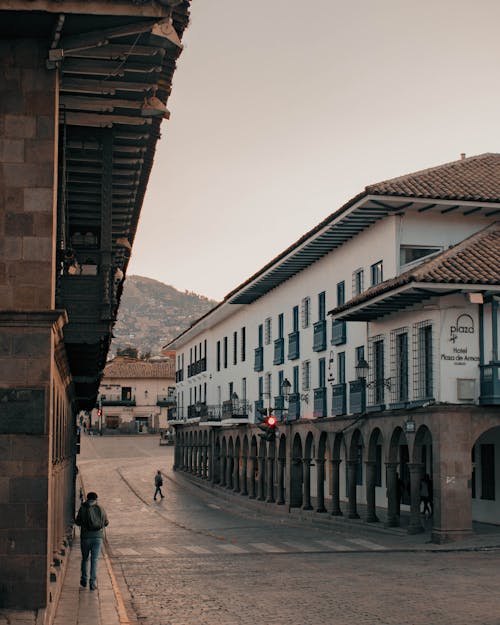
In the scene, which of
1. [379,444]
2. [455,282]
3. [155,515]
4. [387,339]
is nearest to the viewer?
[455,282]

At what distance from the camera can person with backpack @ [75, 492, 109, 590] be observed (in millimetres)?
17484

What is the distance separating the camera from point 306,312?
4328 cm

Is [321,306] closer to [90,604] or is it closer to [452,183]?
[452,183]

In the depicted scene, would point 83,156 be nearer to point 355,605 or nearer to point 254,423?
point 355,605

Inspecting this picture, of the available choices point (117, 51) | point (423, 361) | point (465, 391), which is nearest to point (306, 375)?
point (423, 361)

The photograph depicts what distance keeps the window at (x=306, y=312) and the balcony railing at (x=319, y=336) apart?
5.47ft

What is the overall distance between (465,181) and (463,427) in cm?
849

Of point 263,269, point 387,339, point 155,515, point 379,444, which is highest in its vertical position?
point 263,269

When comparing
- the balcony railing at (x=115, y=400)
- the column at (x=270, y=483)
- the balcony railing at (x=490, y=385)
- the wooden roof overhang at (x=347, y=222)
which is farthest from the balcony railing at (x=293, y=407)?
the balcony railing at (x=115, y=400)

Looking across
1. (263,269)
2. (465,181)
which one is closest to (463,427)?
(465,181)

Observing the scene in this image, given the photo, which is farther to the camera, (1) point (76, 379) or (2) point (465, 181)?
(2) point (465, 181)

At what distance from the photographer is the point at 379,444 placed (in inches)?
1531

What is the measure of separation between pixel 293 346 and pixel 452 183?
44.9 ft

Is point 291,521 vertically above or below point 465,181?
below
